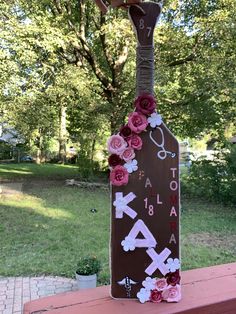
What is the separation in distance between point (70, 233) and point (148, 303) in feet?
15.4

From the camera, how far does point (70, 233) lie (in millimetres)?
6414

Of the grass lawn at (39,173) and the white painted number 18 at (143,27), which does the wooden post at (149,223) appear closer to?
the white painted number 18 at (143,27)

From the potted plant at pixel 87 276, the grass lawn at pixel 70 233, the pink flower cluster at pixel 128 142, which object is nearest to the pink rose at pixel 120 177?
the pink flower cluster at pixel 128 142

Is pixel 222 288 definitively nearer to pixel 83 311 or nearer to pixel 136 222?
pixel 136 222

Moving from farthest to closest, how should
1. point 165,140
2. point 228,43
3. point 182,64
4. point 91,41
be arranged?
1. point 91,41
2. point 182,64
3. point 228,43
4. point 165,140

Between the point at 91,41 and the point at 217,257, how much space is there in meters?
10.7

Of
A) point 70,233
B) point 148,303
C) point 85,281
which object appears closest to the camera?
point 148,303

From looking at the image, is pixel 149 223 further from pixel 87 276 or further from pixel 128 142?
pixel 87 276

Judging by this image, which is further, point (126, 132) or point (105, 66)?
point (105, 66)

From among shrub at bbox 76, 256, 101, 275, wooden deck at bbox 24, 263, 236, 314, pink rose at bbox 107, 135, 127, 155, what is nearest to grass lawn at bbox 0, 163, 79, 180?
shrub at bbox 76, 256, 101, 275

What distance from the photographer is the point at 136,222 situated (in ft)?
6.14

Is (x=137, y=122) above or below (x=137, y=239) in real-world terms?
above

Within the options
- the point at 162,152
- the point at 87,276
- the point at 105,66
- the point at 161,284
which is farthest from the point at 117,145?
the point at 105,66

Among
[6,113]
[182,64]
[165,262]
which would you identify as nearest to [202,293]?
[165,262]
